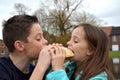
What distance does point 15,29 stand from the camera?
9.23 feet

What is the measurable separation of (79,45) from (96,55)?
156 mm

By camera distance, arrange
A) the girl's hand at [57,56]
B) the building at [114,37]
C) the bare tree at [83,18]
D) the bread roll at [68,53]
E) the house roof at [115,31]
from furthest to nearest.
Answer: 1. the house roof at [115,31]
2. the building at [114,37]
3. the bare tree at [83,18]
4. the bread roll at [68,53]
5. the girl's hand at [57,56]

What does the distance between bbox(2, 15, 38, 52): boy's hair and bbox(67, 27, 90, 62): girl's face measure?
14.3 inches

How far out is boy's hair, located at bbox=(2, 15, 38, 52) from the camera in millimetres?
2816

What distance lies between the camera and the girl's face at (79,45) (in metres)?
2.78

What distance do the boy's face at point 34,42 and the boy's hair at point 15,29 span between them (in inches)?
1.5

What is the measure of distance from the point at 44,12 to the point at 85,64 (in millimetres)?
36186

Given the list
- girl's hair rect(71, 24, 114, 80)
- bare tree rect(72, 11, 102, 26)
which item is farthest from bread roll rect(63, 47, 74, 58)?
bare tree rect(72, 11, 102, 26)

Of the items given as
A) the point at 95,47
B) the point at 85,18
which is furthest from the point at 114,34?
the point at 95,47

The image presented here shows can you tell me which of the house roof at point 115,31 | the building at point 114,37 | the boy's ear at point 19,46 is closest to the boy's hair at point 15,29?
the boy's ear at point 19,46

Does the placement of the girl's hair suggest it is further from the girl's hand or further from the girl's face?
the girl's hand

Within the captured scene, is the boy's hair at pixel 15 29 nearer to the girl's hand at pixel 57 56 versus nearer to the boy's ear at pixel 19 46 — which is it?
the boy's ear at pixel 19 46

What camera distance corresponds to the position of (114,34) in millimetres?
76938

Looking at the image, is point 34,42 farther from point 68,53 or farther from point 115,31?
point 115,31
